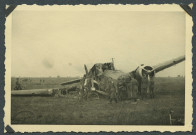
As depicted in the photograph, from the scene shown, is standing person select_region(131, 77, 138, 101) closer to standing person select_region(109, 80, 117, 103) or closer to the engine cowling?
the engine cowling

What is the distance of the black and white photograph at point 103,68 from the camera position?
4086 millimetres

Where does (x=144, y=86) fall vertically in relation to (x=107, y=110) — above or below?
above

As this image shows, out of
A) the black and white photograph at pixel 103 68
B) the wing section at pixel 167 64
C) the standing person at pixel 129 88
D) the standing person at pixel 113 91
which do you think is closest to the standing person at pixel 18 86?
the black and white photograph at pixel 103 68

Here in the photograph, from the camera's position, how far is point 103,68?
4125mm

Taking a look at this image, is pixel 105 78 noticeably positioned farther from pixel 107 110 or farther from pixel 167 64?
pixel 167 64

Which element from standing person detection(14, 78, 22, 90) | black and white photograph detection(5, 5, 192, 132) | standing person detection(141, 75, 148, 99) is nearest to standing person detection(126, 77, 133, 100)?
black and white photograph detection(5, 5, 192, 132)

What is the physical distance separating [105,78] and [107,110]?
39 centimetres

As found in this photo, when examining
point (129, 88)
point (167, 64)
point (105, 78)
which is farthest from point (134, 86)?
point (167, 64)

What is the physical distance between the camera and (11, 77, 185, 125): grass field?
4.07m

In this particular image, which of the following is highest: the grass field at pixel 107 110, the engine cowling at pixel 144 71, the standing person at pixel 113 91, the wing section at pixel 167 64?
the wing section at pixel 167 64

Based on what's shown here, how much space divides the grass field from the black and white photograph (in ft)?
0.04

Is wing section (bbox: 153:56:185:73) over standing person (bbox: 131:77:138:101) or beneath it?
over

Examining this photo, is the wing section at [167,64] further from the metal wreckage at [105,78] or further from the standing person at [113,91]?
the standing person at [113,91]

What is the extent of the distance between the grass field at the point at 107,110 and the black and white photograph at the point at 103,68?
0.04 ft
